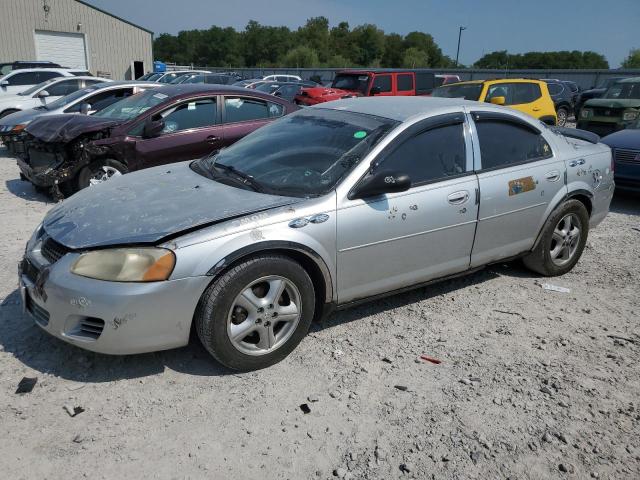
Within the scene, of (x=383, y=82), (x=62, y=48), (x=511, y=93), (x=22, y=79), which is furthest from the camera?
(x=62, y=48)

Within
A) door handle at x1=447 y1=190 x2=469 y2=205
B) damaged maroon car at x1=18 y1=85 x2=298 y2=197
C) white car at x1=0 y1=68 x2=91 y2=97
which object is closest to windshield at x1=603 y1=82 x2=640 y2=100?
damaged maroon car at x1=18 y1=85 x2=298 y2=197

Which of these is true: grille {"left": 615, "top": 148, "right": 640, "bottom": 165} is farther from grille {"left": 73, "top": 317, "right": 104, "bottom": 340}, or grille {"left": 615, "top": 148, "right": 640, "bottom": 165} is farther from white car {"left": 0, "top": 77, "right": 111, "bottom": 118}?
white car {"left": 0, "top": 77, "right": 111, "bottom": 118}

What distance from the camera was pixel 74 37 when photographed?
3212cm

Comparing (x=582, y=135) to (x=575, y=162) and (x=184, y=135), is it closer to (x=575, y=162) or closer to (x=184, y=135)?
(x=575, y=162)

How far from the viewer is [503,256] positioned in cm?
442

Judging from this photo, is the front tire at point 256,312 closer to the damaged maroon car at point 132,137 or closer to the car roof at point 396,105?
the car roof at point 396,105

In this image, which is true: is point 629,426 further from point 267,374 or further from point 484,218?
point 267,374

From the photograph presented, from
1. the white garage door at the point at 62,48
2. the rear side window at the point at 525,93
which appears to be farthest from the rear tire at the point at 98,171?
the white garage door at the point at 62,48

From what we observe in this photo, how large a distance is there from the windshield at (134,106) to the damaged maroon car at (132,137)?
0.07 ft

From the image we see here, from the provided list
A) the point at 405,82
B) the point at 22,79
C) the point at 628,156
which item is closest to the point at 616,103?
the point at 405,82

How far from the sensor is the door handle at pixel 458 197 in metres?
3.84

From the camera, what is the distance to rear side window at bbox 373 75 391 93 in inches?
635

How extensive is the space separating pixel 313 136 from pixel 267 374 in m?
1.78

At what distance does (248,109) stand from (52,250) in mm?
4851
